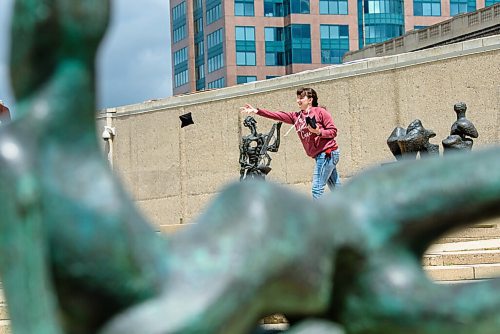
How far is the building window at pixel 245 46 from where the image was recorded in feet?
245

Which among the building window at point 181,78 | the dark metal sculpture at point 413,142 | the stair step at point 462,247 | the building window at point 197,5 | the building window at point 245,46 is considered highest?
the building window at point 197,5

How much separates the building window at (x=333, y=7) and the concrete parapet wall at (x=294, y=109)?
55134mm

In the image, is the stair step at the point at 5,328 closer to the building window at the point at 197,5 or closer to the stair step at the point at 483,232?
the stair step at the point at 483,232

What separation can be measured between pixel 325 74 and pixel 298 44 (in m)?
57.6

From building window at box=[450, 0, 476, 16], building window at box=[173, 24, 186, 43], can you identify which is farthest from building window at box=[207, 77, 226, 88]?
building window at box=[450, 0, 476, 16]

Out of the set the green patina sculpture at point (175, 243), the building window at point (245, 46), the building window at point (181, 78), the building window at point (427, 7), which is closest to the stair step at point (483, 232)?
the green patina sculpture at point (175, 243)

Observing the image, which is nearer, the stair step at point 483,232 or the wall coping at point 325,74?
the stair step at point 483,232

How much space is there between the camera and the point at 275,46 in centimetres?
7544

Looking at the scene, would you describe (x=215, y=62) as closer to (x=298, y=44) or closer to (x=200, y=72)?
(x=200, y=72)

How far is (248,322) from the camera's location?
2.59m

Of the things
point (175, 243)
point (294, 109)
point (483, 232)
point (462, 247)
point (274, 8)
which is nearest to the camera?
point (175, 243)

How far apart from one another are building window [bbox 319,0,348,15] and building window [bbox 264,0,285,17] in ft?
10.1

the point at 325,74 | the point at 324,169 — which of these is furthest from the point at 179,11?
the point at 324,169

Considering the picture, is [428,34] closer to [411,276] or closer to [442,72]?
[442,72]
